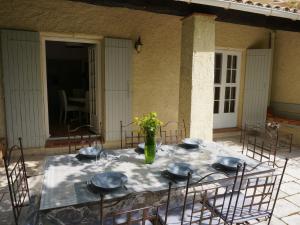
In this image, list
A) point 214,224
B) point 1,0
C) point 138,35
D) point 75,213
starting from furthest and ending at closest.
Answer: point 138,35, point 1,0, point 75,213, point 214,224

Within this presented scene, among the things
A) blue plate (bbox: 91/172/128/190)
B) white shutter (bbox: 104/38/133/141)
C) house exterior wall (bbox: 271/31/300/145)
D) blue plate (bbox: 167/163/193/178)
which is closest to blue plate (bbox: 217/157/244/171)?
blue plate (bbox: 167/163/193/178)

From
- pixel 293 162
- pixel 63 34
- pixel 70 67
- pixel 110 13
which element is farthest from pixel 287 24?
pixel 70 67

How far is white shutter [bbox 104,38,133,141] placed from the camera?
16.9 feet

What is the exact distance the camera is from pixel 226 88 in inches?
270

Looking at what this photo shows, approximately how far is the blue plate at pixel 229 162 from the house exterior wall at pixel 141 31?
3.32 m

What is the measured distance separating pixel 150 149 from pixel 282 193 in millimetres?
2240

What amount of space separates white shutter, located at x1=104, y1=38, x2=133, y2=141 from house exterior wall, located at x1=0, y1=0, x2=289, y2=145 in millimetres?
210

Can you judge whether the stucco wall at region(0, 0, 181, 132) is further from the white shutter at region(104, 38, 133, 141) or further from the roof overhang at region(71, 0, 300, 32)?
the roof overhang at region(71, 0, 300, 32)

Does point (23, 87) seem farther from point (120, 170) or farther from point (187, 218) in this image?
point (187, 218)

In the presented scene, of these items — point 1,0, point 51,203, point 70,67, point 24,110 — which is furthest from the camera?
point 70,67

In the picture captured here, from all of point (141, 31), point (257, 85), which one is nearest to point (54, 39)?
point (141, 31)

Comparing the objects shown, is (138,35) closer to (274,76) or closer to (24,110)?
(24,110)

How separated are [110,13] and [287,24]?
3.64 meters

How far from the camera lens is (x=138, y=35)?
541cm
